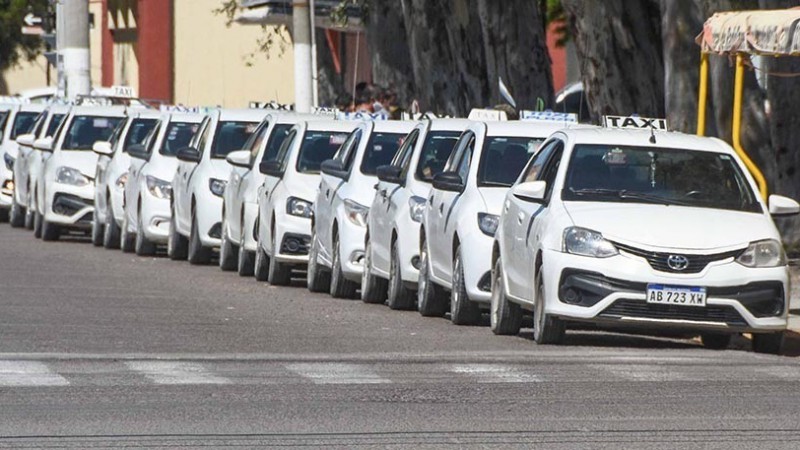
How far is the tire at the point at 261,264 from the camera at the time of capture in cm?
2181

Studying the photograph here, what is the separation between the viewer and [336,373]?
12594 millimetres

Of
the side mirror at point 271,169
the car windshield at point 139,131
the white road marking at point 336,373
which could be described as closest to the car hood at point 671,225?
the white road marking at point 336,373

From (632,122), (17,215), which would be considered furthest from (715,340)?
(17,215)

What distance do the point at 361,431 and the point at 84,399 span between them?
1728 mm

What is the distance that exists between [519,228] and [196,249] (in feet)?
31.4

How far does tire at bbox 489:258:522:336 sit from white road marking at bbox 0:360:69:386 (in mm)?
3797

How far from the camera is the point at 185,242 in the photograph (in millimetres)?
25266

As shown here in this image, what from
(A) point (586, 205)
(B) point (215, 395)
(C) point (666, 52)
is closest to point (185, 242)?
(C) point (666, 52)

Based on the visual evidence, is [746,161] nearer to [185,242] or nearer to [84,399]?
[84,399]

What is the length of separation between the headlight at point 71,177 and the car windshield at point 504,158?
12.4m

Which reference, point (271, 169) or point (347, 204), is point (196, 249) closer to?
point (271, 169)

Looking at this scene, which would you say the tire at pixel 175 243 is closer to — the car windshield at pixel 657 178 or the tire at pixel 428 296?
the tire at pixel 428 296

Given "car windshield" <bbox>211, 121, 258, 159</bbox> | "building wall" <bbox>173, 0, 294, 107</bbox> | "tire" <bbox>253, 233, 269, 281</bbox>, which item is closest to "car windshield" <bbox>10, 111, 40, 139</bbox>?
"car windshield" <bbox>211, 121, 258, 159</bbox>

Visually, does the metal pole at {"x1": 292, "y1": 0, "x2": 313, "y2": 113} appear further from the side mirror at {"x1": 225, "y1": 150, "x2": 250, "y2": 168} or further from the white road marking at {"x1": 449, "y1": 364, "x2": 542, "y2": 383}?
the white road marking at {"x1": 449, "y1": 364, "x2": 542, "y2": 383}
